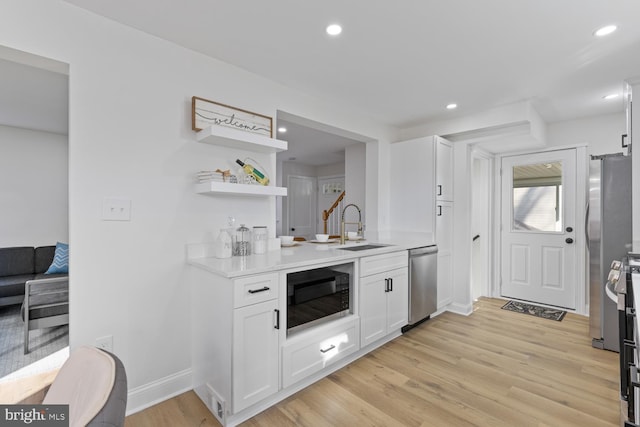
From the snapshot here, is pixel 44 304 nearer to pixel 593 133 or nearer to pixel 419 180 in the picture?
pixel 419 180

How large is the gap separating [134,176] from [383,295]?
213 cm

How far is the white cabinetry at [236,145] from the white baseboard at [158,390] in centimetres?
125

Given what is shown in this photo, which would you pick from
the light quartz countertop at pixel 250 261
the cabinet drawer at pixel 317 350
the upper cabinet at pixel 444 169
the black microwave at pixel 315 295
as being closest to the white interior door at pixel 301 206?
the upper cabinet at pixel 444 169

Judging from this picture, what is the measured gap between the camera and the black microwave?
2.05 meters

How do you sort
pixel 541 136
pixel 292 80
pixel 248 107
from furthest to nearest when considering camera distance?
pixel 541 136 < pixel 292 80 < pixel 248 107

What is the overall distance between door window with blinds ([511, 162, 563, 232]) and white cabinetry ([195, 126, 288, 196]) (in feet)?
11.0

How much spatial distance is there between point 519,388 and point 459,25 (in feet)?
7.92

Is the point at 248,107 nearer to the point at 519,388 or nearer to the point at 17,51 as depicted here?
the point at 17,51

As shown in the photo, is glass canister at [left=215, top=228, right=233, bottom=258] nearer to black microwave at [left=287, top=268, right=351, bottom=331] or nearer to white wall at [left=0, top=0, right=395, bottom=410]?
white wall at [left=0, top=0, right=395, bottom=410]

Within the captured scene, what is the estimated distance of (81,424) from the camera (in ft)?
1.85

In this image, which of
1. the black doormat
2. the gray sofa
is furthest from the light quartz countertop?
the gray sofa

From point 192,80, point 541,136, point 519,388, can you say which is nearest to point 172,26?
point 192,80

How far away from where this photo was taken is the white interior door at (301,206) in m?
6.37

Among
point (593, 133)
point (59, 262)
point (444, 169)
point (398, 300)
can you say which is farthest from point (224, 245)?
point (593, 133)
